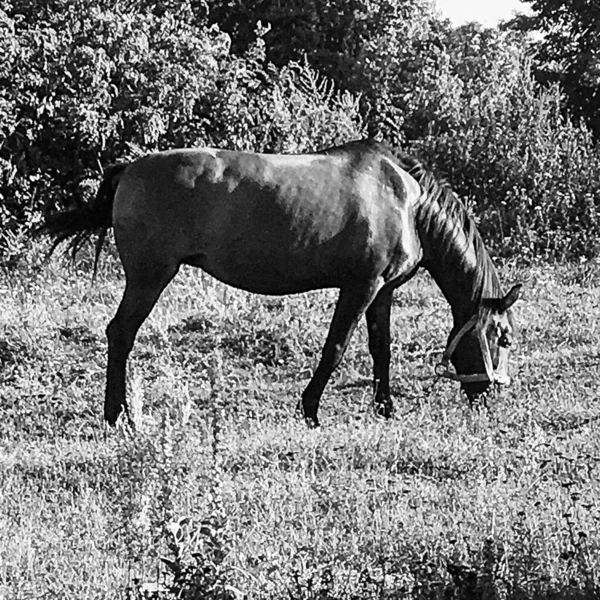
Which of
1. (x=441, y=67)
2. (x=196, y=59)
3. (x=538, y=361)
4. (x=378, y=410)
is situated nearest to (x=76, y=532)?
(x=378, y=410)

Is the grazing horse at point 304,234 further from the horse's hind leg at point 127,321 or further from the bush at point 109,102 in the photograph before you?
the bush at point 109,102

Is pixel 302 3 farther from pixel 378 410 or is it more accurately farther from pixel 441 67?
pixel 378 410

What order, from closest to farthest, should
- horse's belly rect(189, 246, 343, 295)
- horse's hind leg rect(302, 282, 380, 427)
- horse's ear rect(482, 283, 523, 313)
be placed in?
horse's belly rect(189, 246, 343, 295) < horse's hind leg rect(302, 282, 380, 427) < horse's ear rect(482, 283, 523, 313)

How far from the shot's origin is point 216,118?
15039 millimetres

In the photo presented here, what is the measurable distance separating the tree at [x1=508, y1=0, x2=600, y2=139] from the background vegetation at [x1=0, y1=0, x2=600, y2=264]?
5.23m

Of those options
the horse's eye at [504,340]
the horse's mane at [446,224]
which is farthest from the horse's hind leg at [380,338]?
the horse's eye at [504,340]

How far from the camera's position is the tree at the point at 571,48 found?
25.4 meters

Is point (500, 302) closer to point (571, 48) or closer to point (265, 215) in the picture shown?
point (265, 215)

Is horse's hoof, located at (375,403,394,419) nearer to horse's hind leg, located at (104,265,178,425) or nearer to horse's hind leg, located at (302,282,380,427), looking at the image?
horse's hind leg, located at (302,282,380,427)

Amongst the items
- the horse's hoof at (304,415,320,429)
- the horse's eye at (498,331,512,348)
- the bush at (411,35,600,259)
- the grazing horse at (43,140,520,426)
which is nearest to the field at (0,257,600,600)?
the horse's hoof at (304,415,320,429)

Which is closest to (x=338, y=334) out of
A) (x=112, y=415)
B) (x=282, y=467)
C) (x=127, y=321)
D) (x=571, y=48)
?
(x=127, y=321)

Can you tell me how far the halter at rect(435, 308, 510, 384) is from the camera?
7.78 metres

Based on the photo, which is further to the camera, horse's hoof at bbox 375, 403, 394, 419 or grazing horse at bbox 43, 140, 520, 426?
horse's hoof at bbox 375, 403, 394, 419

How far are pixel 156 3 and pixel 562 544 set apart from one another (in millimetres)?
15521
